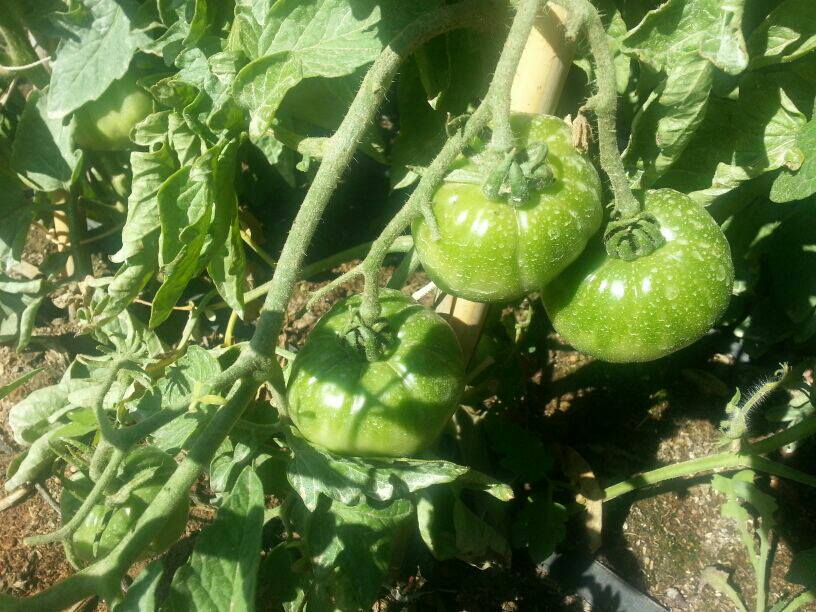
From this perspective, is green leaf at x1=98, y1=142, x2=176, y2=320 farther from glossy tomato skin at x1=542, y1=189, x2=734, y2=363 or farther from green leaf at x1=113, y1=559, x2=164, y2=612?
glossy tomato skin at x1=542, y1=189, x2=734, y2=363

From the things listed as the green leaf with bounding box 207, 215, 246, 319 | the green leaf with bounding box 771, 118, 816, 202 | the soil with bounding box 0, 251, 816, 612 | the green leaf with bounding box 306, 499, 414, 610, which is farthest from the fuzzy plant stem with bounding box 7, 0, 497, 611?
the soil with bounding box 0, 251, 816, 612

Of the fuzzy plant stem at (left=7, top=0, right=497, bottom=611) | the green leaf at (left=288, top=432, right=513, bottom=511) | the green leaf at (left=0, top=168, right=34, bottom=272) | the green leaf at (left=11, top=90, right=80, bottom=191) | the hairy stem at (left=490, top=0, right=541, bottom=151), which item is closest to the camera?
the hairy stem at (left=490, top=0, right=541, bottom=151)

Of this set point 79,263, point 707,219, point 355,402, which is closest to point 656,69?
point 707,219

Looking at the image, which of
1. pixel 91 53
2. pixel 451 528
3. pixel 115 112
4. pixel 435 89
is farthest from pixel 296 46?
pixel 451 528

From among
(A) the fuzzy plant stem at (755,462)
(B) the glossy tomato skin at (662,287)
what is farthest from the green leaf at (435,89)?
(A) the fuzzy plant stem at (755,462)

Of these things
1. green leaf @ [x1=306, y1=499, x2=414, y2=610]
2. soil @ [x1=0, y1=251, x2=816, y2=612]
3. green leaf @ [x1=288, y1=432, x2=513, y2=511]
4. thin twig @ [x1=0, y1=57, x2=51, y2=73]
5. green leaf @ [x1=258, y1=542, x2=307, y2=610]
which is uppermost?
thin twig @ [x1=0, y1=57, x2=51, y2=73]
